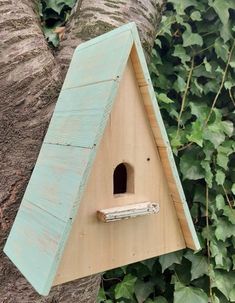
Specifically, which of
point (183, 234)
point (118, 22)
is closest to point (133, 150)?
point (183, 234)

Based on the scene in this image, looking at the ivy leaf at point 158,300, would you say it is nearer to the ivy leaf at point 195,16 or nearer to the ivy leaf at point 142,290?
the ivy leaf at point 142,290

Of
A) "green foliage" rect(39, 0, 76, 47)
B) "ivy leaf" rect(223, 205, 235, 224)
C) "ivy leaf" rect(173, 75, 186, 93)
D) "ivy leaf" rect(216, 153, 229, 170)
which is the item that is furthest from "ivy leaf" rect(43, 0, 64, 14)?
"ivy leaf" rect(223, 205, 235, 224)

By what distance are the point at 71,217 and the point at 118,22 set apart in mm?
472

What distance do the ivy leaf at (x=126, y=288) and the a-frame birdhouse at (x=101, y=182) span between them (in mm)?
453

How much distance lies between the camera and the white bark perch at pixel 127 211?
0.48 m

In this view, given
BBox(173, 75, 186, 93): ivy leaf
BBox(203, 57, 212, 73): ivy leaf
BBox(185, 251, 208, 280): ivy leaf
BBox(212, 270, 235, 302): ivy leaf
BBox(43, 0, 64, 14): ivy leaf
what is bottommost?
BBox(212, 270, 235, 302): ivy leaf

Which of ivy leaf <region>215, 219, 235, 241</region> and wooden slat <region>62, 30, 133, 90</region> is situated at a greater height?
wooden slat <region>62, 30, 133, 90</region>

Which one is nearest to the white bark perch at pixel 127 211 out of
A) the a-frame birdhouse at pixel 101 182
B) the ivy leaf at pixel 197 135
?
the a-frame birdhouse at pixel 101 182

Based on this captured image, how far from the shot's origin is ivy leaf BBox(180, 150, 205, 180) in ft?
3.27

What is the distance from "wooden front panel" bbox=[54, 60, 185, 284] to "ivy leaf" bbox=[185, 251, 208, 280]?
1.57 ft

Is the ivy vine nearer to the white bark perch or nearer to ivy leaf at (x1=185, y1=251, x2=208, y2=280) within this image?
ivy leaf at (x1=185, y1=251, x2=208, y2=280)

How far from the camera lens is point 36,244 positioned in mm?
482

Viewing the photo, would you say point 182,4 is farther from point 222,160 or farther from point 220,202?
point 220,202

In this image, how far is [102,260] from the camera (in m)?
0.51
